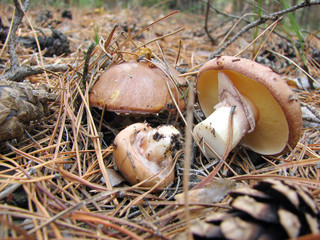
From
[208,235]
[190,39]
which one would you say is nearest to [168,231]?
[208,235]

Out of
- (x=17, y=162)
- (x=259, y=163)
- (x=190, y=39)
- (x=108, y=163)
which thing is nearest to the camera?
(x=17, y=162)

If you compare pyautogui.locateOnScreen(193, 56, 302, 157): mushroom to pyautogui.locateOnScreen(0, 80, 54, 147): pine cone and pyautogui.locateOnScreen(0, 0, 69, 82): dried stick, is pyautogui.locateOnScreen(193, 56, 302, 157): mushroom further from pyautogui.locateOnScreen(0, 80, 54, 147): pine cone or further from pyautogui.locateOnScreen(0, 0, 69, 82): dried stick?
pyautogui.locateOnScreen(0, 0, 69, 82): dried stick

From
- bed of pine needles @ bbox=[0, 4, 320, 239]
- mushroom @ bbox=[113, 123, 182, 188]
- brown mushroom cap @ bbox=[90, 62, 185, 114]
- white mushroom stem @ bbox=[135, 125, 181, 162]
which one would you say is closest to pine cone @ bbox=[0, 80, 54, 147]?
bed of pine needles @ bbox=[0, 4, 320, 239]

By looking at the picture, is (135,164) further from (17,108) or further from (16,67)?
(16,67)

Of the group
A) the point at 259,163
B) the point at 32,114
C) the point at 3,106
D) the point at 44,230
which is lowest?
the point at 259,163

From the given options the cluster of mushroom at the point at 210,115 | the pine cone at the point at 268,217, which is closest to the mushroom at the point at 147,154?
the cluster of mushroom at the point at 210,115

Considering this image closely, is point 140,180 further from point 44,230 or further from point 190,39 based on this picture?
point 190,39
